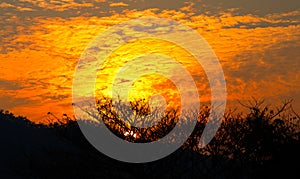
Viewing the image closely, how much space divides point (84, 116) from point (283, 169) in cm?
1445

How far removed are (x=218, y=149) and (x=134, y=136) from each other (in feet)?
18.0

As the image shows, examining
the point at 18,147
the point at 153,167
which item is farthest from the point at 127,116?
the point at 18,147

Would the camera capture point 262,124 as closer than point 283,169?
No

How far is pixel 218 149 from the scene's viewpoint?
3644 cm

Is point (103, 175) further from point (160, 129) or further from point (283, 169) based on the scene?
point (283, 169)

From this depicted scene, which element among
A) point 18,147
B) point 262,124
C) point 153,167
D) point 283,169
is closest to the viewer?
point 283,169

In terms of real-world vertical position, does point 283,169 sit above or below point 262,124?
below

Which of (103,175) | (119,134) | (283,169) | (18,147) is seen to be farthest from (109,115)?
(18,147)

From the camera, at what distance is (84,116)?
1490 inches

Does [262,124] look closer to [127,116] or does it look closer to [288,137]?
[288,137]

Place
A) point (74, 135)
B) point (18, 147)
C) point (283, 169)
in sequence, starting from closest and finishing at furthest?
1. point (283, 169)
2. point (74, 135)
3. point (18, 147)

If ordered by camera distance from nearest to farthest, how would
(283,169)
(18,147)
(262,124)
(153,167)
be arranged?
(283,169) < (262,124) < (153,167) < (18,147)

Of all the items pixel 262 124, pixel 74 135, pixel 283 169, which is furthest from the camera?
pixel 74 135

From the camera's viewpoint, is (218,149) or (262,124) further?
(218,149)
